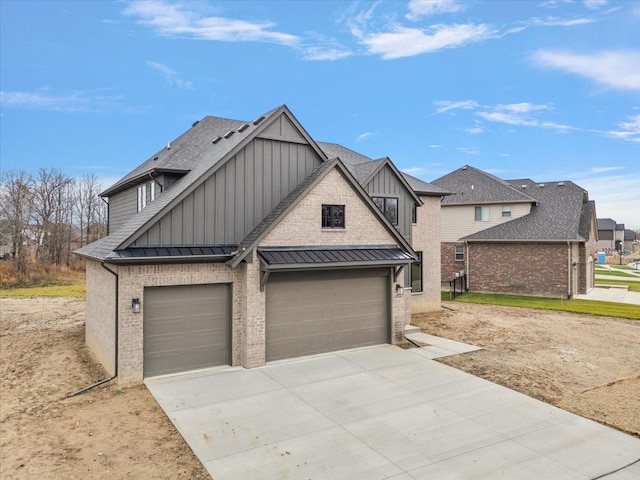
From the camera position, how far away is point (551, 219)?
1166 inches

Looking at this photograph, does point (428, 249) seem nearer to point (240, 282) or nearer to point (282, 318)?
point (282, 318)

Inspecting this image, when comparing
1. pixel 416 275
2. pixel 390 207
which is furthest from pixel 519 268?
pixel 390 207

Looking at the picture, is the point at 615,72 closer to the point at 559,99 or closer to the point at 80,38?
the point at 559,99

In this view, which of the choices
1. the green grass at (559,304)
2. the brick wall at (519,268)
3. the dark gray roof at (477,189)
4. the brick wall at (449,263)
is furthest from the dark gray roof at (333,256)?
the brick wall at (449,263)

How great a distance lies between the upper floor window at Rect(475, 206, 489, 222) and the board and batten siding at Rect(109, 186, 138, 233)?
82.3 ft

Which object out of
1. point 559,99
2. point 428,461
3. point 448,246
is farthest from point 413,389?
point 559,99

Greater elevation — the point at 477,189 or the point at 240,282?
the point at 477,189

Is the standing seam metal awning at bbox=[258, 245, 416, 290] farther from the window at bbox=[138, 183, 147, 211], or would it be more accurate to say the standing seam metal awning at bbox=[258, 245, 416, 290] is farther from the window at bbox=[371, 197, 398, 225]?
the window at bbox=[138, 183, 147, 211]

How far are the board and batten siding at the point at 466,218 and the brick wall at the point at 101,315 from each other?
26.3 metres

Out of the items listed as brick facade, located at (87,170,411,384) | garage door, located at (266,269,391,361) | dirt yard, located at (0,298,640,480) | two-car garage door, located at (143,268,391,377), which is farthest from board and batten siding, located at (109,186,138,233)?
garage door, located at (266,269,391,361)

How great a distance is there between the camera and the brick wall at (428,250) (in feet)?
67.1

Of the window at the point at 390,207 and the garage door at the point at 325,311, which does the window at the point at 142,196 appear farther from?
the window at the point at 390,207

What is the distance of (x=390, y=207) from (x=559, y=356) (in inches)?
335

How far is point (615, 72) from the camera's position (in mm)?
23969
